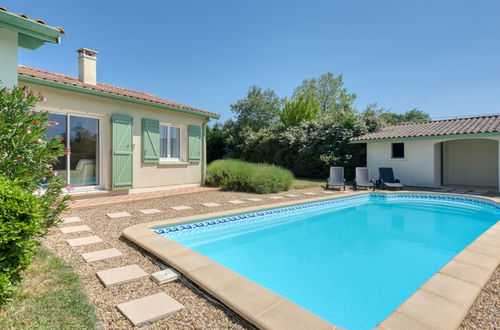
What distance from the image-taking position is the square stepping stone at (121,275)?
2786 mm

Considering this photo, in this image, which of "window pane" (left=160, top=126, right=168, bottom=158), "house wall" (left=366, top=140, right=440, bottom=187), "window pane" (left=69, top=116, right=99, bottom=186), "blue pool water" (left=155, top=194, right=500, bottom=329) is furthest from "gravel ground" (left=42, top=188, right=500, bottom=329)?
"house wall" (left=366, top=140, right=440, bottom=187)

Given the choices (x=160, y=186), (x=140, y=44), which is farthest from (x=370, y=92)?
(x=160, y=186)

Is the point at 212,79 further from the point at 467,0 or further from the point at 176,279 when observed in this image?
the point at 176,279

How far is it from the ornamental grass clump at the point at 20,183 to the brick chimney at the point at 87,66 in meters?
6.92

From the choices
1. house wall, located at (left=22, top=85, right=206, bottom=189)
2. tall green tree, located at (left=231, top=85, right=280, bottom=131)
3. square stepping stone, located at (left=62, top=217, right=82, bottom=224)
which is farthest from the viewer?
tall green tree, located at (left=231, top=85, right=280, bottom=131)

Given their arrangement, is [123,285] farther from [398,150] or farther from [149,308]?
[398,150]

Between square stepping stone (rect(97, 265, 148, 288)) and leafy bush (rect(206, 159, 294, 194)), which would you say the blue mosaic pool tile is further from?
leafy bush (rect(206, 159, 294, 194))

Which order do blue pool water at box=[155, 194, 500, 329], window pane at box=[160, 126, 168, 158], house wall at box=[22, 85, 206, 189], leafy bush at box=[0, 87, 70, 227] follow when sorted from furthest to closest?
window pane at box=[160, 126, 168, 158], house wall at box=[22, 85, 206, 189], blue pool water at box=[155, 194, 500, 329], leafy bush at box=[0, 87, 70, 227]

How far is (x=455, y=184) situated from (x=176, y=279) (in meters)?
16.0

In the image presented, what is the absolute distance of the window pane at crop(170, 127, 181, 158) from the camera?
10.2m

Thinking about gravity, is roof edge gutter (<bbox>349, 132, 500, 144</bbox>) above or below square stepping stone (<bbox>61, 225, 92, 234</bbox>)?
above

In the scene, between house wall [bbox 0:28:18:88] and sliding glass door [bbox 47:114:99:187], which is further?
sliding glass door [bbox 47:114:99:187]

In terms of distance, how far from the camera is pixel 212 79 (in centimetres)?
2219

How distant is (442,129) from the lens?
40.2 feet
